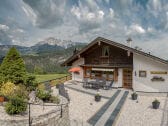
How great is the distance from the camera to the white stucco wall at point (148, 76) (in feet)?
60.0

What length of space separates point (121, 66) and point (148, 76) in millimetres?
2857

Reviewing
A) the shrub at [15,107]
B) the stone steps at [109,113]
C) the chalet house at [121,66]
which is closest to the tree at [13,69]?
the shrub at [15,107]

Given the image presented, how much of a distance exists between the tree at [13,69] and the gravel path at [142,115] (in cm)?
719

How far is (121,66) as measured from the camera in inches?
794

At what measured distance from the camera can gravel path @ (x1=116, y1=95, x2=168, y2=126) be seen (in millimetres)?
10805

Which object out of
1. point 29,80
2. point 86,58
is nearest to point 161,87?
point 86,58

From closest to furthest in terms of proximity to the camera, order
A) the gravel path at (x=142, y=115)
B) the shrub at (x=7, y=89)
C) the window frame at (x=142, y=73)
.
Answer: the gravel path at (x=142, y=115), the shrub at (x=7, y=89), the window frame at (x=142, y=73)

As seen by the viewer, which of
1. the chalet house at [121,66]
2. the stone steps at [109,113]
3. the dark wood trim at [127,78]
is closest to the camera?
the stone steps at [109,113]

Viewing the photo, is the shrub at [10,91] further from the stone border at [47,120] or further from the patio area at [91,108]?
the patio area at [91,108]

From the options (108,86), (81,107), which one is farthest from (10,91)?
(108,86)

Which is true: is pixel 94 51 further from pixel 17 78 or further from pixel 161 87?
pixel 17 78

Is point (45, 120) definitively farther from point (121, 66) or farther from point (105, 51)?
point (105, 51)

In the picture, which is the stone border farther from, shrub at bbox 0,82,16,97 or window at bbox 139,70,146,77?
window at bbox 139,70,146,77

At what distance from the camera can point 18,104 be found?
9430 millimetres
